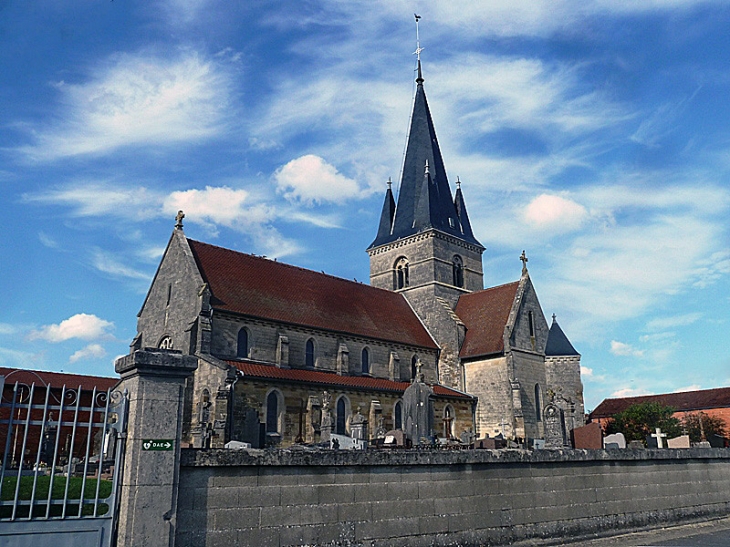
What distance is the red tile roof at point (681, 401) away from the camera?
64.1m

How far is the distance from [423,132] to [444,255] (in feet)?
35.3

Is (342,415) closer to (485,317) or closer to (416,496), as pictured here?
(485,317)

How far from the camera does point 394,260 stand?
139 ft

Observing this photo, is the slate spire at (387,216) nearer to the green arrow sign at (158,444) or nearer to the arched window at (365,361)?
the arched window at (365,361)

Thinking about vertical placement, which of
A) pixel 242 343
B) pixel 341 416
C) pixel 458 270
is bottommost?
pixel 341 416

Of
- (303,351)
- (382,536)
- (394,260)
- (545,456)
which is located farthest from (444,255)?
(382,536)

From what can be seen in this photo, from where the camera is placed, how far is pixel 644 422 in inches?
1967

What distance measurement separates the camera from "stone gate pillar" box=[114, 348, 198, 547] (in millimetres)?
6590

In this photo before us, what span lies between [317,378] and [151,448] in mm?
21295

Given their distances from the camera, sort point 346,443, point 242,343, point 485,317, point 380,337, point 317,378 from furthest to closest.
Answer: point 485,317 → point 380,337 → point 317,378 → point 242,343 → point 346,443

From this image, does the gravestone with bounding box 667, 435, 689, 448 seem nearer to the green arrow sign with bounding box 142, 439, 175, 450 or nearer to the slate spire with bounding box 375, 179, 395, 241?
the green arrow sign with bounding box 142, 439, 175, 450

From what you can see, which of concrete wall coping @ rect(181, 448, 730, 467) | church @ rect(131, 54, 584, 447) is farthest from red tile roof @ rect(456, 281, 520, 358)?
concrete wall coping @ rect(181, 448, 730, 467)

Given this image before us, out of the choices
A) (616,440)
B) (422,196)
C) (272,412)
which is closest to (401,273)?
(422,196)

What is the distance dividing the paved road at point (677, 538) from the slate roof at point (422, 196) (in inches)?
1134
